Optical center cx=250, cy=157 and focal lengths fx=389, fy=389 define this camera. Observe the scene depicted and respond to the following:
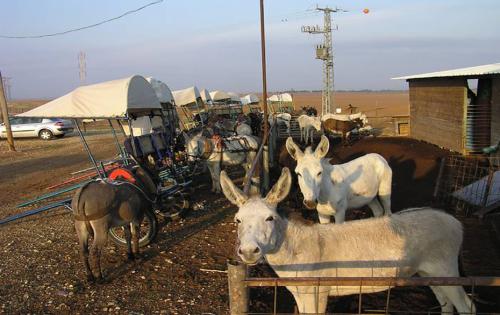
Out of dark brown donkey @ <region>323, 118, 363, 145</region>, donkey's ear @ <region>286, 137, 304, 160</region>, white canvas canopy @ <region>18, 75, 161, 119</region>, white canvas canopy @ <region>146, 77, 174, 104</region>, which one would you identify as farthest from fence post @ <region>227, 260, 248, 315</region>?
dark brown donkey @ <region>323, 118, 363, 145</region>

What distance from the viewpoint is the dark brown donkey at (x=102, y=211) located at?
5.71 m

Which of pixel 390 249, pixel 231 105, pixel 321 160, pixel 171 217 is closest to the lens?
pixel 390 249

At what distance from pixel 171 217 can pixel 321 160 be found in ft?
13.3

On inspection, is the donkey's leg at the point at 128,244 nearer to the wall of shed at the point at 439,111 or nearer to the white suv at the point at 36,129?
the wall of shed at the point at 439,111

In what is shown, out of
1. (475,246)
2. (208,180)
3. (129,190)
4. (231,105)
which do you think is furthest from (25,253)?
(231,105)

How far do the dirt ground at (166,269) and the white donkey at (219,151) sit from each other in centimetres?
114

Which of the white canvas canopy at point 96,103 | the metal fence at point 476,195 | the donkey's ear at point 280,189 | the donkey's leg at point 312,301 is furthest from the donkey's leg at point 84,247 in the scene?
the metal fence at point 476,195

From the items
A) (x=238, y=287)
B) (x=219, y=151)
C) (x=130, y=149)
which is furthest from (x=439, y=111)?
(x=238, y=287)

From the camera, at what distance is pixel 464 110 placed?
14.5 metres

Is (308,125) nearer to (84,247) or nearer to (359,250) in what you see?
(84,247)

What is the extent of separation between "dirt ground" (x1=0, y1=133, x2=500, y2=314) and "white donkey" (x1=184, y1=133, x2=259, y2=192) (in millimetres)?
1138

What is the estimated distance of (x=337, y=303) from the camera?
4.58m

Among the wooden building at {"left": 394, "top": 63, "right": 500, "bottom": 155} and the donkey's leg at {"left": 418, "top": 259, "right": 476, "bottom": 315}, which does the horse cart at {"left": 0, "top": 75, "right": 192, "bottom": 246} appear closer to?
the donkey's leg at {"left": 418, "top": 259, "right": 476, "bottom": 315}

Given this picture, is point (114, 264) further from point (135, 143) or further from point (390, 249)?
point (390, 249)
